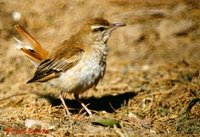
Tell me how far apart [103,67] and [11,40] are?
258 centimetres

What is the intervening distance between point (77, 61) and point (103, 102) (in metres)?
1.11

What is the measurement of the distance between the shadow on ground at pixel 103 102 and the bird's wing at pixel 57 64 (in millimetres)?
542

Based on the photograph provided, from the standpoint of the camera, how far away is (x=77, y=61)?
26.2 feet

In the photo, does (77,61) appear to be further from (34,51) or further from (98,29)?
(34,51)

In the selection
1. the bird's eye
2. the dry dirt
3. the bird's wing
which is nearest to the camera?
the dry dirt

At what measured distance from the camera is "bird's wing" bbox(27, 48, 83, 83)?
316 inches

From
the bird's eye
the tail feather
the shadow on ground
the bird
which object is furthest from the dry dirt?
the bird's eye

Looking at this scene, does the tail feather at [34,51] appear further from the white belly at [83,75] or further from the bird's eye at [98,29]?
the bird's eye at [98,29]

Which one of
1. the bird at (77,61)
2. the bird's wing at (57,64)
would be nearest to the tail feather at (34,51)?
the bird at (77,61)

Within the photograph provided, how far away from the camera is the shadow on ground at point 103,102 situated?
8.53 meters

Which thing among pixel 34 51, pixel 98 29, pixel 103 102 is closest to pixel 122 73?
pixel 103 102

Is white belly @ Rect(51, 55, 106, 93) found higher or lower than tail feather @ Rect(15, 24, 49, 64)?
lower

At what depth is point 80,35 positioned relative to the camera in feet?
27.8

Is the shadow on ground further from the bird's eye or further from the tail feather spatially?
the bird's eye
